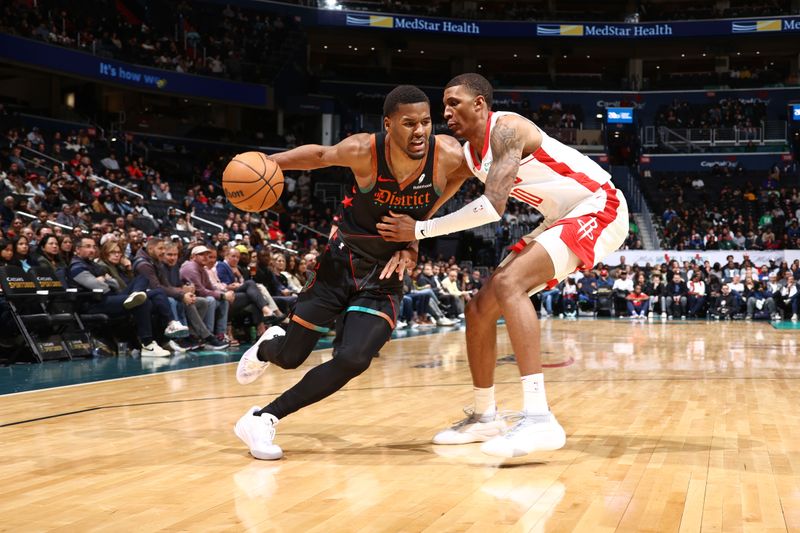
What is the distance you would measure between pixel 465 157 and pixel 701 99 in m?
34.9

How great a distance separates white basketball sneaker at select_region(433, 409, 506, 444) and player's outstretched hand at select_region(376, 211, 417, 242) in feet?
3.57

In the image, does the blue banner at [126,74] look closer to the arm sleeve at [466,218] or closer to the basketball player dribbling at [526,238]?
the basketball player dribbling at [526,238]

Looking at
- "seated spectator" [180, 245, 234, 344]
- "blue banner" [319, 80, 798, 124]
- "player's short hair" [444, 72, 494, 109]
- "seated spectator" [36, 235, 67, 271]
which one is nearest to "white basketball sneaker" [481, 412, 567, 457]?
"player's short hair" [444, 72, 494, 109]

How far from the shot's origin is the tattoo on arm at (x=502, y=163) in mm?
4023

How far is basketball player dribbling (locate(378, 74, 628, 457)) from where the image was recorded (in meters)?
4.01

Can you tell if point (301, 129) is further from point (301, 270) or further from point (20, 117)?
point (301, 270)

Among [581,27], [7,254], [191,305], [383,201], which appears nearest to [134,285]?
[191,305]

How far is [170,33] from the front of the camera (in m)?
29.3

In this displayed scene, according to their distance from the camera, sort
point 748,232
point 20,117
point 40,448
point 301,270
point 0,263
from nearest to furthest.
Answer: point 40,448 → point 0,263 → point 301,270 → point 20,117 → point 748,232

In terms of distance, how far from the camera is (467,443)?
14.6 ft

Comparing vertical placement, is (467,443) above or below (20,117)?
below

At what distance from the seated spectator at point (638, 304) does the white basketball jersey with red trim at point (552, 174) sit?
1696cm

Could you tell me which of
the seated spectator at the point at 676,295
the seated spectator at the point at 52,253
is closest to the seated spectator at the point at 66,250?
the seated spectator at the point at 52,253

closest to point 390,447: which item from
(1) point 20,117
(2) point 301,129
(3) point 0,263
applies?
(3) point 0,263
